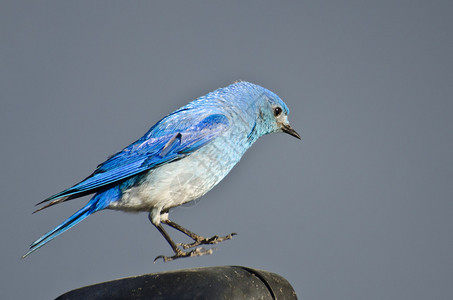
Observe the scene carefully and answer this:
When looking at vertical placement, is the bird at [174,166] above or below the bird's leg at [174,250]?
above

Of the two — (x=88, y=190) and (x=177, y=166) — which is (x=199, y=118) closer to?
(x=177, y=166)

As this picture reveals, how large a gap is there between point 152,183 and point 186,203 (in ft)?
1.03

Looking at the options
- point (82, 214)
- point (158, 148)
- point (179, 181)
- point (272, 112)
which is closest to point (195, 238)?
point (179, 181)

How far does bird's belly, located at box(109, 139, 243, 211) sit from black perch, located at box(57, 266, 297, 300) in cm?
106

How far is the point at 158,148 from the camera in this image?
165 inches

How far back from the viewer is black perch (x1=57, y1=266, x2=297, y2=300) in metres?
2.74

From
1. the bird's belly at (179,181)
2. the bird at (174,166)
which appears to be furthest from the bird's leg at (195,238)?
the bird's belly at (179,181)

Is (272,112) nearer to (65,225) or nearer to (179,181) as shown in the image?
(179,181)

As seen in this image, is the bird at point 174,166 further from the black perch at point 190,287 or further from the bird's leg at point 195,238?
the black perch at point 190,287

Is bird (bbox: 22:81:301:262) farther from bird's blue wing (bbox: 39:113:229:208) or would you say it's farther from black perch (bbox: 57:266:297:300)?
black perch (bbox: 57:266:297:300)

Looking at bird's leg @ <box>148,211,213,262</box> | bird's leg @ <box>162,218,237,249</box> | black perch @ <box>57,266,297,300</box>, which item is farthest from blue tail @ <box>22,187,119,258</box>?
black perch @ <box>57,266,297,300</box>

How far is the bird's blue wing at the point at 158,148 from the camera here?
4031mm

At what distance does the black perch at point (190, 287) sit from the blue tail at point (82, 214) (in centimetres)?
82

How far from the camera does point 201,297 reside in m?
2.73
